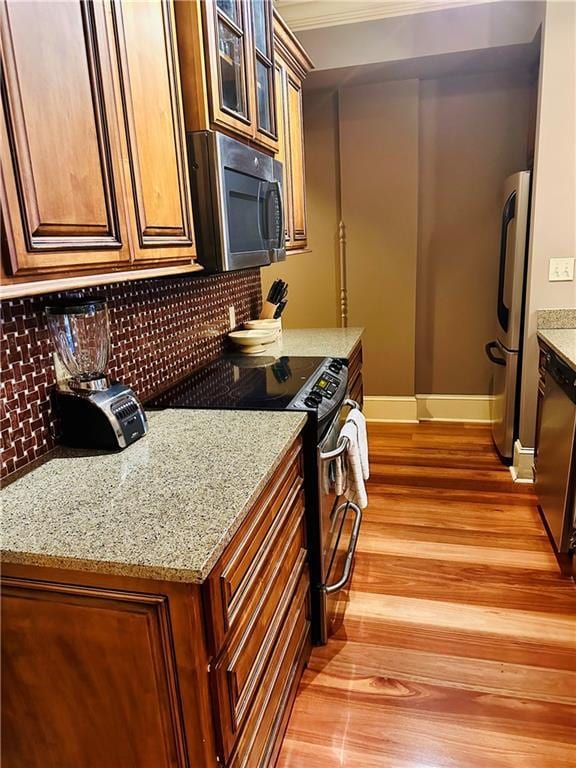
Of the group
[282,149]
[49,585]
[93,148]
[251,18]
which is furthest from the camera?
[282,149]

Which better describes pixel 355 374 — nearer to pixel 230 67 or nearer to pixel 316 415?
pixel 316 415

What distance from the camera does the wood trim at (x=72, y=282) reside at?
2.82 ft

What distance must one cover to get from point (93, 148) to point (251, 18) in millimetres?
1184

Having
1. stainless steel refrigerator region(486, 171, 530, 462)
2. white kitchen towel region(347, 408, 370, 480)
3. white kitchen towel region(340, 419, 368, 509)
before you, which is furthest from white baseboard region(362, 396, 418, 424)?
white kitchen towel region(340, 419, 368, 509)

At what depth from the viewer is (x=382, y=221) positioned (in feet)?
12.4

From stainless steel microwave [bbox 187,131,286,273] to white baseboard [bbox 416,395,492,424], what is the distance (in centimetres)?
245

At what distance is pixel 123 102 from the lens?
3.84ft

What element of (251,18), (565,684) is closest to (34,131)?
(251,18)

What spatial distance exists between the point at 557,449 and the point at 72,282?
2.05 metres

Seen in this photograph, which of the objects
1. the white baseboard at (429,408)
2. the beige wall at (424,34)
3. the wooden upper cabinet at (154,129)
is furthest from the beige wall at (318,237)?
the wooden upper cabinet at (154,129)

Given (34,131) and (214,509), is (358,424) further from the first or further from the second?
(34,131)

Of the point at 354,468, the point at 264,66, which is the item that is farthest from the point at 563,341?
the point at 264,66

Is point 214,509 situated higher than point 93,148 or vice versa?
point 93,148

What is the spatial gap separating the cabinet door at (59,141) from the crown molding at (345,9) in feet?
8.25
